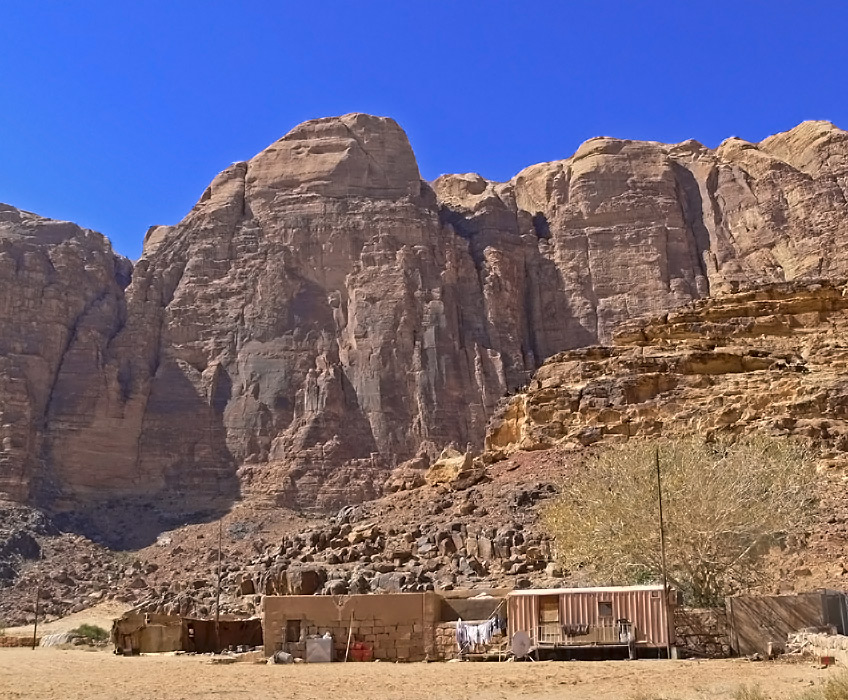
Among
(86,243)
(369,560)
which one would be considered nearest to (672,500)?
(369,560)

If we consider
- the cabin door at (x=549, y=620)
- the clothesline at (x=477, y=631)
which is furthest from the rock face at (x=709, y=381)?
the clothesline at (x=477, y=631)

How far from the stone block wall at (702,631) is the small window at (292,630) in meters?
8.54

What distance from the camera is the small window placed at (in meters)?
27.3

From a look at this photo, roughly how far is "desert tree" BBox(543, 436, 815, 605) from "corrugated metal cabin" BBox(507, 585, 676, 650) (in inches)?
137

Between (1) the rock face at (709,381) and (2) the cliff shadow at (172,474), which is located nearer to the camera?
(1) the rock face at (709,381)

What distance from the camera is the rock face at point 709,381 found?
42312 millimetres

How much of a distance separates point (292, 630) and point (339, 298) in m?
72.5

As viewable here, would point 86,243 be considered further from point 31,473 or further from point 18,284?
point 31,473

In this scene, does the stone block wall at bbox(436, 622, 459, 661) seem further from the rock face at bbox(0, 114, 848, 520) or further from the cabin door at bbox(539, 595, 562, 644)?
the rock face at bbox(0, 114, 848, 520)

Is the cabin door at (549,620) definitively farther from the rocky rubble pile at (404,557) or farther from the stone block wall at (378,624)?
the rocky rubble pile at (404,557)

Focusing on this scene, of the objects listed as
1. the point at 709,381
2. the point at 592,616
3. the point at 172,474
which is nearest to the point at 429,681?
the point at 592,616

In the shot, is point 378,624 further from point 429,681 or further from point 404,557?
point 404,557

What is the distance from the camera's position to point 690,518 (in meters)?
29.0

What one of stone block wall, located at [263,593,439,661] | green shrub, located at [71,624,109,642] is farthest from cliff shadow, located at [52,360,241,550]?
stone block wall, located at [263,593,439,661]
